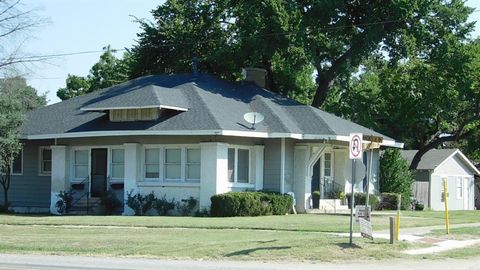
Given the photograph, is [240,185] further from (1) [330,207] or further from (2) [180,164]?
(1) [330,207]

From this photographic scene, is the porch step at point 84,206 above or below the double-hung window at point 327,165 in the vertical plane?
below

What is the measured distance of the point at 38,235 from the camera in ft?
69.4

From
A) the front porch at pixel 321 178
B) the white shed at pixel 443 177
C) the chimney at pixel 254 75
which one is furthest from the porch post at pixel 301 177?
the white shed at pixel 443 177

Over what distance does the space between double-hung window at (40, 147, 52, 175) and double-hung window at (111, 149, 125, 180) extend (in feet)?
14.6

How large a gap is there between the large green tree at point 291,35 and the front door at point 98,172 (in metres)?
9.53

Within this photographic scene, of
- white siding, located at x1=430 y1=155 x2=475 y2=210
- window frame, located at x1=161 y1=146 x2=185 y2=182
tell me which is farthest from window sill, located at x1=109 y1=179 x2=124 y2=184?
white siding, located at x1=430 y1=155 x2=475 y2=210

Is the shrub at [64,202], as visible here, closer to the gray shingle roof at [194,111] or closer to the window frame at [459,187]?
the gray shingle roof at [194,111]

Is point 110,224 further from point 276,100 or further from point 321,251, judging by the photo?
point 276,100

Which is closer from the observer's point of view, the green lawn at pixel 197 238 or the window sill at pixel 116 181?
the green lawn at pixel 197 238

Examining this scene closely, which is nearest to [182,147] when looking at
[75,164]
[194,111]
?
[194,111]

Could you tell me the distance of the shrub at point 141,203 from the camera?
2986cm

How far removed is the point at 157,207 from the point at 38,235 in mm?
8879

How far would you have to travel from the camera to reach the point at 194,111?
30.5 meters

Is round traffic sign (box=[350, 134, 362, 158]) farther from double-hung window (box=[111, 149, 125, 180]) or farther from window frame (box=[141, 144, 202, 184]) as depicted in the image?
double-hung window (box=[111, 149, 125, 180])
